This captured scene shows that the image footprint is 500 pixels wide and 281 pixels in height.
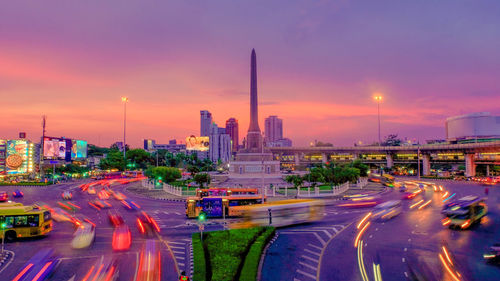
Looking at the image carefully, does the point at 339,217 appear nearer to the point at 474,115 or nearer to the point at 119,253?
the point at 119,253

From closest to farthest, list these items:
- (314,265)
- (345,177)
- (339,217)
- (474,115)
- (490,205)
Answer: (314,265), (339,217), (490,205), (345,177), (474,115)

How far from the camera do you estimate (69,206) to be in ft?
128

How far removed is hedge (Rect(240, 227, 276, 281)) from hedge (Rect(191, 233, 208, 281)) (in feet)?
6.29

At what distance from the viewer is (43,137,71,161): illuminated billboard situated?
82875 mm


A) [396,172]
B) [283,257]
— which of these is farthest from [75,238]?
[396,172]

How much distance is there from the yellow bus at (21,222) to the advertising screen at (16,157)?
7816cm

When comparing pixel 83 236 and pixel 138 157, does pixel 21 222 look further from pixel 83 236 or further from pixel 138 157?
pixel 138 157

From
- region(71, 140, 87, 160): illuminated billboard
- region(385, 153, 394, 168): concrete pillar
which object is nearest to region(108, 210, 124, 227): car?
region(71, 140, 87, 160): illuminated billboard

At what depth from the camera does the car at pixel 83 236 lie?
853 inches

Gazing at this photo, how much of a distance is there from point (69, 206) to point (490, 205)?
5182 cm

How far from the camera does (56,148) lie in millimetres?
85188

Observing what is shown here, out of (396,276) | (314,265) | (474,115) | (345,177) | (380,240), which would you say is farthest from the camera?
(474,115)

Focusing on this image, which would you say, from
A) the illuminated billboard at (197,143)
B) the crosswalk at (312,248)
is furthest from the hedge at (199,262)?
the illuminated billboard at (197,143)

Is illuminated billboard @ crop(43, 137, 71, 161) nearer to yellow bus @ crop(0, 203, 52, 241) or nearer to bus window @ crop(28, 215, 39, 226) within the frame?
yellow bus @ crop(0, 203, 52, 241)
